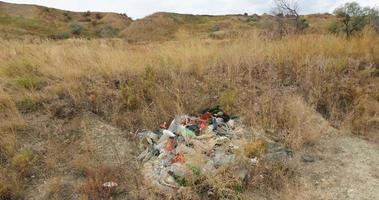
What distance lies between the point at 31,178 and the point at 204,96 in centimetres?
231

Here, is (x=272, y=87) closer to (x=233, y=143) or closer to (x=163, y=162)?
(x=233, y=143)

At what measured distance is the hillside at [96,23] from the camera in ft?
108

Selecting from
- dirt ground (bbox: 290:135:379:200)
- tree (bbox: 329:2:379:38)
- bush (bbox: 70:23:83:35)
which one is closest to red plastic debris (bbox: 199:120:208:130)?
dirt ground (bbox: 290:135:379:200)

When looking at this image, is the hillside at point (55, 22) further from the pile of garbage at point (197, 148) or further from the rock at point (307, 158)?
the rock at point (307, 158)

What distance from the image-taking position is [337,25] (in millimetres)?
12258

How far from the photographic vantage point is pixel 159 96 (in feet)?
15.5

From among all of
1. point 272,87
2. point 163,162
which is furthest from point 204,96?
point 163,162

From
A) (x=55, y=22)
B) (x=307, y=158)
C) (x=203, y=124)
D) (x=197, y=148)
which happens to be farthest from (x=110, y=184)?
(x=55, y=22)

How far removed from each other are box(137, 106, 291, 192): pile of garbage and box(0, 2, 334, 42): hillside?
25815mm

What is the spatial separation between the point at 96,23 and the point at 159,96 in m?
42.8

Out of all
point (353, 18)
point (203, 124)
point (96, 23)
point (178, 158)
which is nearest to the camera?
point (178, 158)

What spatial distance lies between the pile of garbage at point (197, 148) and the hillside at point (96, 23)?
25.8m

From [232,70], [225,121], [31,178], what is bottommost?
[31,178]

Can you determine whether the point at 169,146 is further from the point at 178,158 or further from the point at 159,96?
the point at 159,96
